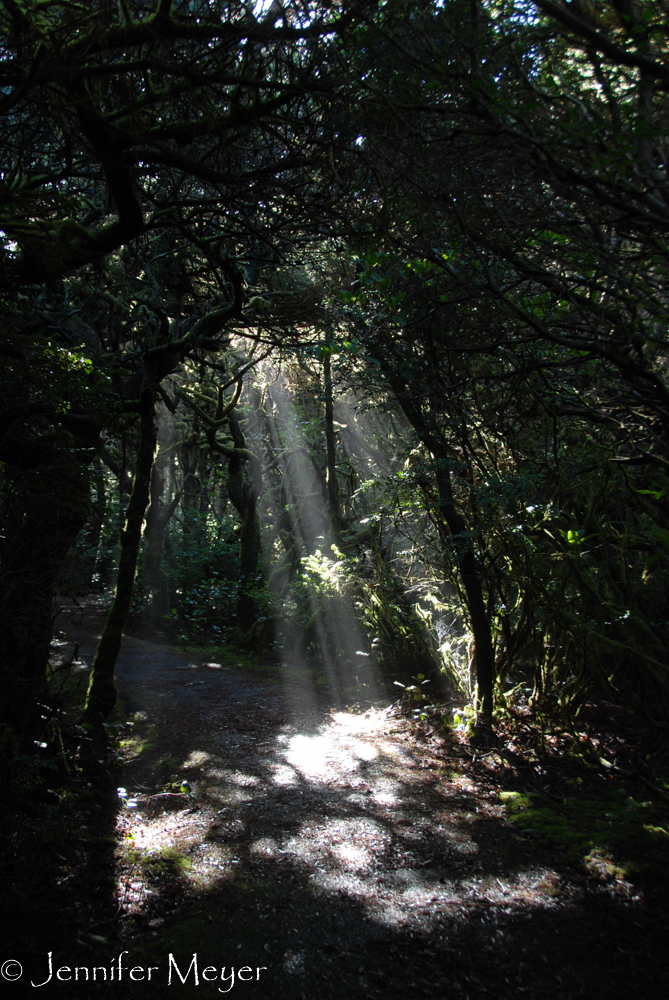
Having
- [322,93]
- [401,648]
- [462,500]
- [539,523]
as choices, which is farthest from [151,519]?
[322,93]

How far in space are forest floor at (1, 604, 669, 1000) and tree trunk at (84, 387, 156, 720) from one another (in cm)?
61

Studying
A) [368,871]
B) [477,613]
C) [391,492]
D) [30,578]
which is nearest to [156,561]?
[391,492]

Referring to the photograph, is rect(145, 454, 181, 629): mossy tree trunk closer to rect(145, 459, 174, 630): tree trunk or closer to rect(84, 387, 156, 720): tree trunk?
rect(145, 459, 174, 630): tree trunk

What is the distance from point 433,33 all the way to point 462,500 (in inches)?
172

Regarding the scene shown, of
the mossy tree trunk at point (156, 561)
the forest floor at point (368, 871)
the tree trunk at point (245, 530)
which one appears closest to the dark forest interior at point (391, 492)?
the forest floor at point (368, 871)

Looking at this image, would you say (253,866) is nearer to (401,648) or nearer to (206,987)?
(206,987)

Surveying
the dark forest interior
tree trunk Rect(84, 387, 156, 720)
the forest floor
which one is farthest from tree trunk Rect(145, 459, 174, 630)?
the forest floor

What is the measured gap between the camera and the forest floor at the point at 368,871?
2871 millimetres

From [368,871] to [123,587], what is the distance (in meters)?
4.45

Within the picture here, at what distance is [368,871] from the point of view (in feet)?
12.8

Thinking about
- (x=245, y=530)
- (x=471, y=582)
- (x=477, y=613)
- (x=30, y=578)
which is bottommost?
(x=477, y=613)

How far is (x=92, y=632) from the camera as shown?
43.3 ft

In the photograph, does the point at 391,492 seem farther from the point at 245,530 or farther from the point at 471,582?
the point at 245,530

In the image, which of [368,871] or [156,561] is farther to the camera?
[156,561]
